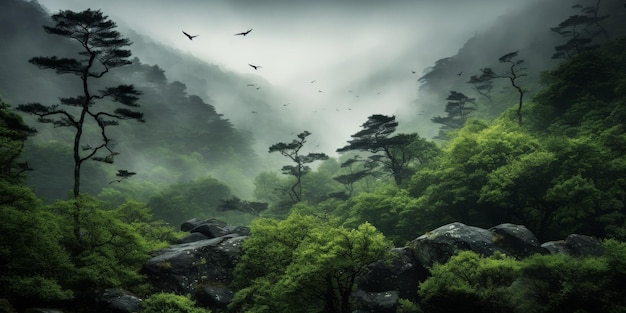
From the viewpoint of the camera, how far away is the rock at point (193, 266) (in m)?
22.1

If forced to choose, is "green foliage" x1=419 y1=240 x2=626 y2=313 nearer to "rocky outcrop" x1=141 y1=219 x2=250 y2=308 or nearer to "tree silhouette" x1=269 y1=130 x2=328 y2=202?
"rocky outcrop" x1=141 y1=219 x2=250 y2=308

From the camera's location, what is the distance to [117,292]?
18.2m

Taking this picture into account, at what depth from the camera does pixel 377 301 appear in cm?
2062

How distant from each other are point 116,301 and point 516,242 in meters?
25.2

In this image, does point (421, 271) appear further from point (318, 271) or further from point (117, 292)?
point (117, 292)

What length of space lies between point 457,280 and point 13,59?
11782 cm

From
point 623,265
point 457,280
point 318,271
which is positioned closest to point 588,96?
point 623,265

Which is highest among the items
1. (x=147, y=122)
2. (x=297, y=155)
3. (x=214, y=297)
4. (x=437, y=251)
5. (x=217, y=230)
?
(x=147, y=122)

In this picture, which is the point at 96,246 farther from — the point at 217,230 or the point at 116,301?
the point at 217,230

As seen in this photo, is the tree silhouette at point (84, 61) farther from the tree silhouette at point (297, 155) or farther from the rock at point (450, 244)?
the tree silhouette at point (297, 155)

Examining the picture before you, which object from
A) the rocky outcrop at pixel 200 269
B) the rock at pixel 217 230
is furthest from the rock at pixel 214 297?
the rock at pixel 217 230

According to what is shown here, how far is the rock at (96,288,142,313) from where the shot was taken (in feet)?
56.2

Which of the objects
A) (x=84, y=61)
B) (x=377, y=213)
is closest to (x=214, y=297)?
(x=377, y=213)

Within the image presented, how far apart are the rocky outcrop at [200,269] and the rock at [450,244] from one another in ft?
46.8
